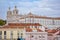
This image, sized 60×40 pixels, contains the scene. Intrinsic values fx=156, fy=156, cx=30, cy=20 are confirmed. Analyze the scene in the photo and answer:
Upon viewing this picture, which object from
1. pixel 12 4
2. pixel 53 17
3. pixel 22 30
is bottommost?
pixel 22 30

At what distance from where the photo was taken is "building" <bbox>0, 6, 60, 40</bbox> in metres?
2.24

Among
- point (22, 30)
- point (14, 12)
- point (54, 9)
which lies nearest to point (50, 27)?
point (54, 9)

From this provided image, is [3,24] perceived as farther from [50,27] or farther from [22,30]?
[50,27]

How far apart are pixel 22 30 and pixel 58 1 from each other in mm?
676

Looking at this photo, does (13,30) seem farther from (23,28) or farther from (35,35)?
(35,35)

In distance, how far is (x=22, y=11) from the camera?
7.48ft

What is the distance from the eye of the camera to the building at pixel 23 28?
A: 2.24m

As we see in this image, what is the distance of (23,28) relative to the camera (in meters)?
2.24

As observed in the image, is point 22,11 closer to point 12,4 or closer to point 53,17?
point 12,4

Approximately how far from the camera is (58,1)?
2.29 metres

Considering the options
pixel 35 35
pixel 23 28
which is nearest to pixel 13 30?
pixel 23 28

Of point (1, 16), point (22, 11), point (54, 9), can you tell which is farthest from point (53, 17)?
point (1, 16)

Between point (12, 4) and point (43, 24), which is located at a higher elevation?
point (12, 4)

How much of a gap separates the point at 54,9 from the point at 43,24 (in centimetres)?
27
